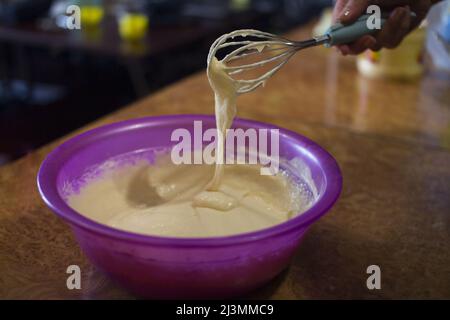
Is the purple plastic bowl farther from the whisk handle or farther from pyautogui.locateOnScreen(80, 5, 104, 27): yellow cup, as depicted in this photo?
pyautogui.locateOnScreen(80, 5, 104, 27): yellow cup

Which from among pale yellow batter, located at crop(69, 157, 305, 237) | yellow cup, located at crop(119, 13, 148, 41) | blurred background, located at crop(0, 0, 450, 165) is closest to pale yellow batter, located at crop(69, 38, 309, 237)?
pale yellow batter, located at crop(69, 157, 305, 237)

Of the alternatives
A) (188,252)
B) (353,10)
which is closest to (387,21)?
(353,10)

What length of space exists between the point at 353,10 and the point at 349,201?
1.15 feet

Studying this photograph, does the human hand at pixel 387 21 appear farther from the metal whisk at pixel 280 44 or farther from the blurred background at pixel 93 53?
the blurred background at pixel 93 53

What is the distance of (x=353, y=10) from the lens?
0.96 metres

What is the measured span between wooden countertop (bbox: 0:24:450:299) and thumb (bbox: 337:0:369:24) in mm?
307

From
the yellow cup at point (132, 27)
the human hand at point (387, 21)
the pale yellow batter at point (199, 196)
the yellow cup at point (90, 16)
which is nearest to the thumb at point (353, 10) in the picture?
the human hand at point (387, 21)

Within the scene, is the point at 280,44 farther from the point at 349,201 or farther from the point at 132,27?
the point at 132,27

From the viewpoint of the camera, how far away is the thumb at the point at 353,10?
3.16ft

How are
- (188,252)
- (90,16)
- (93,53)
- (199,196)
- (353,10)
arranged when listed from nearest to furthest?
(188,252), (199,196), (353,10), (93,53), (90,16)

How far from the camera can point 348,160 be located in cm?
114

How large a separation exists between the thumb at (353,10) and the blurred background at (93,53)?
627mm

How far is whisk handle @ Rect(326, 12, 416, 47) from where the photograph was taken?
96 centimetres

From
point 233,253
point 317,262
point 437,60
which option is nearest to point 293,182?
point 317,262
